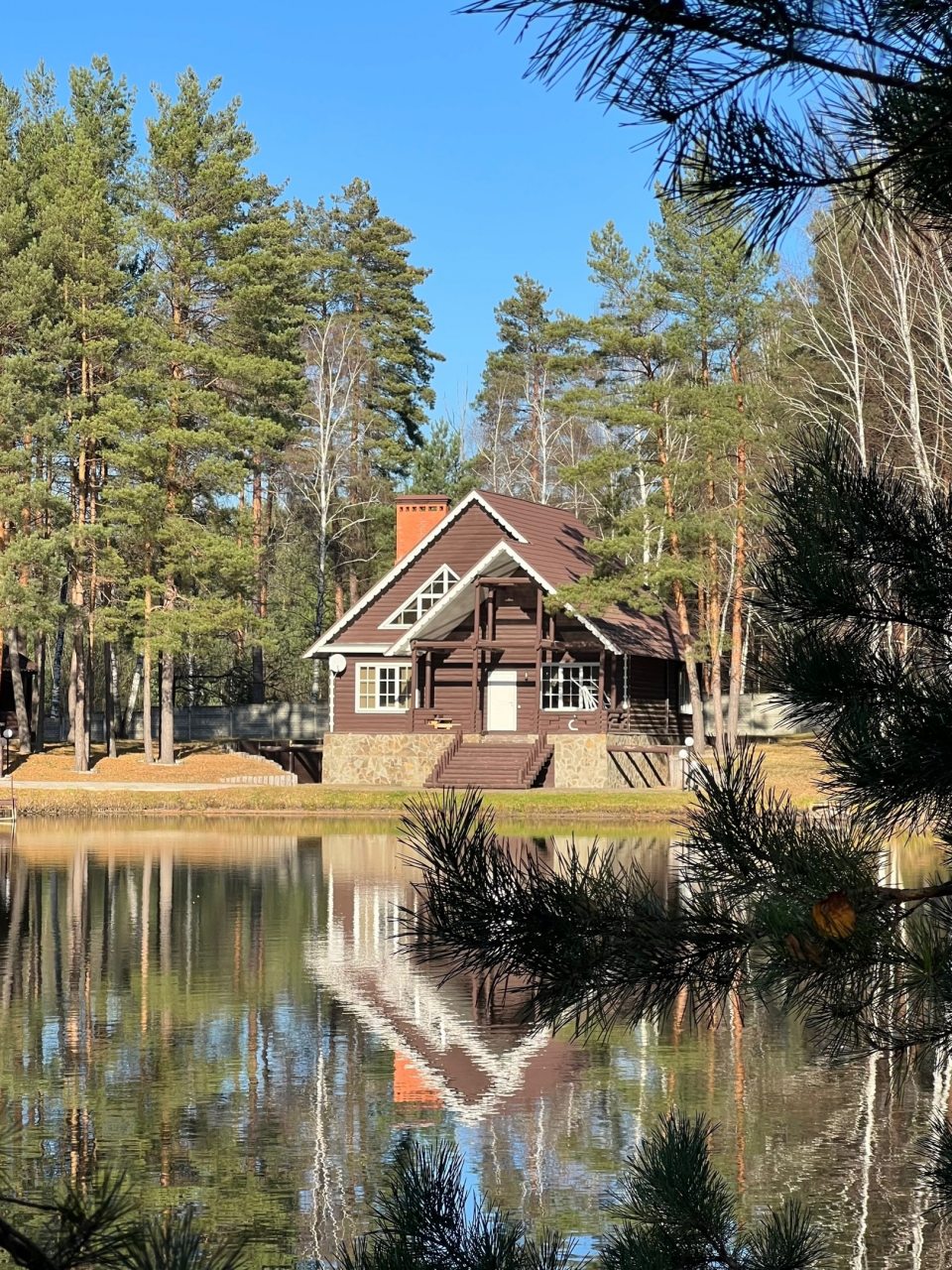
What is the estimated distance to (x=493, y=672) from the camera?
40188 millimetres

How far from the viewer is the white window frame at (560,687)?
39.4m

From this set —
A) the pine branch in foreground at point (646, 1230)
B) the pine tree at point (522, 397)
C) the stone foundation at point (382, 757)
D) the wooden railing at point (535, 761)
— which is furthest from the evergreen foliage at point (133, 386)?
the pine branch in foreground at point (646, 1230)

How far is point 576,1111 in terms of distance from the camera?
10.4m

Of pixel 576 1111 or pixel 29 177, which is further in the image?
pixel 29 177

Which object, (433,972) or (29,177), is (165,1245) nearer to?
(433,972)

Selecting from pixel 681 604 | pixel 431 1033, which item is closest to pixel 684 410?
pixel 681 604

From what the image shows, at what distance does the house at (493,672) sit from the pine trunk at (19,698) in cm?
840

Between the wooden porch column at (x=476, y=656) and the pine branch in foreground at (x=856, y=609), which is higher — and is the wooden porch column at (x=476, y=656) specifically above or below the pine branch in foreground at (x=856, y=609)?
above

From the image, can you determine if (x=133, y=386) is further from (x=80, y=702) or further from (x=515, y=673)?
(x=515, y=673)

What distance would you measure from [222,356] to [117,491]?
435cm

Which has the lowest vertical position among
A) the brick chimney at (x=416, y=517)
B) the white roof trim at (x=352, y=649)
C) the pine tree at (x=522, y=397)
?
the white roof trim at (x=352, y=649)

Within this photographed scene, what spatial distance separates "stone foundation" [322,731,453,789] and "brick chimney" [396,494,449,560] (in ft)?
19.9

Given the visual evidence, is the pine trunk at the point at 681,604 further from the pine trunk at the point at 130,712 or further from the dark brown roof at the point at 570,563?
the pine trunk at the point at 130,712

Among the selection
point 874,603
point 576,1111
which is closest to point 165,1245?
point 874,603
